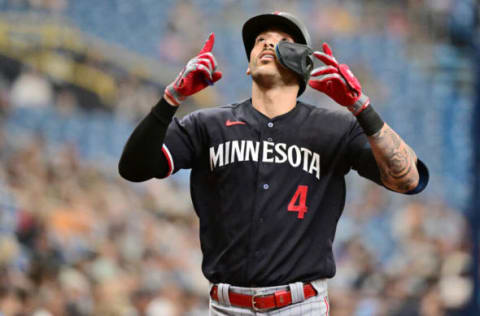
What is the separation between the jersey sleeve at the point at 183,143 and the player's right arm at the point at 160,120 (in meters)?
0.07

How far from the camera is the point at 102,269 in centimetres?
559

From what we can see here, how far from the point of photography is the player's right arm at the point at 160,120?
191cm

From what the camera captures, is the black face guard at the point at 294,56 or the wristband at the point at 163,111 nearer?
the wristband at the point at 163,111

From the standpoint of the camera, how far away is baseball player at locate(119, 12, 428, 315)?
6.27 ft

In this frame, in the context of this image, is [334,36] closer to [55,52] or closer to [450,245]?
[450,245]

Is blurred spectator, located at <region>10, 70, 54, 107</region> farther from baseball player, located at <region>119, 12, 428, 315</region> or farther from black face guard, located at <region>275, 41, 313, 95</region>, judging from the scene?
black face guard, located at <region>275, 41, 313, 95</region>

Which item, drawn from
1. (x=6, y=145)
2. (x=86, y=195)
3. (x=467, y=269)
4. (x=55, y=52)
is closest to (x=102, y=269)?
(x=86, y=195)

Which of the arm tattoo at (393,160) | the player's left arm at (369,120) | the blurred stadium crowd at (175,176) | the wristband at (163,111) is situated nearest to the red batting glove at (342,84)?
the player's left arm at (369,120)

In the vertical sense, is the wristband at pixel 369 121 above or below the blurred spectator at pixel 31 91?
below

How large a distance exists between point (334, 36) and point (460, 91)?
57.9 inches

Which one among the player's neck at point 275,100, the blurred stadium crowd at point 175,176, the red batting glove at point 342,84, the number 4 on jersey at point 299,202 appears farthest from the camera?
the blurred stadium crowd at point 175,176

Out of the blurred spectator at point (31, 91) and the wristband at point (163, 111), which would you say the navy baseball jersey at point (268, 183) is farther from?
the blurred spectator at point (31, 91)

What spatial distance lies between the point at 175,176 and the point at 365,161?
450cm

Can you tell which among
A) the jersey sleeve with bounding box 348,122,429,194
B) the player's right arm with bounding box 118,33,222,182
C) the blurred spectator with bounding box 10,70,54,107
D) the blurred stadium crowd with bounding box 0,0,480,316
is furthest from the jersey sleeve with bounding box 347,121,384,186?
the blurred spectator with bounding box 10,70,54,107
